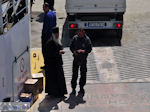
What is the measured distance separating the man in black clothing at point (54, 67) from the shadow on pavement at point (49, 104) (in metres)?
0.14

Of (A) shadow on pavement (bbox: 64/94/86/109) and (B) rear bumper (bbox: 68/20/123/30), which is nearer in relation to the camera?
(A) shadow on pavement (bbox: 64/94/86/109)

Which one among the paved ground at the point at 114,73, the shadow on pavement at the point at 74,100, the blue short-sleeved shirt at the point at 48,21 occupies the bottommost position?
the shadow on pavement at the point at 74,100

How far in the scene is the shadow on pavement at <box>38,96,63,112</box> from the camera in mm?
9430

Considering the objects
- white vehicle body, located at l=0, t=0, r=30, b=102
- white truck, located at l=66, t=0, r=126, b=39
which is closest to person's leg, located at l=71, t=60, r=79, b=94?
white vehicle body, located at l=0, t=0, r=30, b=102

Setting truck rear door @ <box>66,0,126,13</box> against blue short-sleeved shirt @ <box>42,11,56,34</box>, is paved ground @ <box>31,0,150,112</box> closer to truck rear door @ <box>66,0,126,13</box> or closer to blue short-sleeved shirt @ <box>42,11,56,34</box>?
truck rear door @ <box>66,0,126,13</box>

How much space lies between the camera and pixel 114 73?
1145 cm

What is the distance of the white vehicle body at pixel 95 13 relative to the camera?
13.6 metres

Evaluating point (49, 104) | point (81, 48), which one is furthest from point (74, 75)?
point (49, 104)

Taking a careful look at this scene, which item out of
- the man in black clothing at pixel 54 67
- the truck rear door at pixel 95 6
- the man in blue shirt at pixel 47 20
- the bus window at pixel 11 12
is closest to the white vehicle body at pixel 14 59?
the bus window at pixel 11 12

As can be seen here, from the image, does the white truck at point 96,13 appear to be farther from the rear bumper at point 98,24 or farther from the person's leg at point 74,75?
the person's leg at point 74,75

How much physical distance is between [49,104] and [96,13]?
5089 mm

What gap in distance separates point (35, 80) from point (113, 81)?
2.28 metres

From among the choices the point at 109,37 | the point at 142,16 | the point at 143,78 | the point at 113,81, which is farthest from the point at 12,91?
the point at 142,16

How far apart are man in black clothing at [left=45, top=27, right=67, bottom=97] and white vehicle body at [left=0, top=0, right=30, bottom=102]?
1.91 feet
